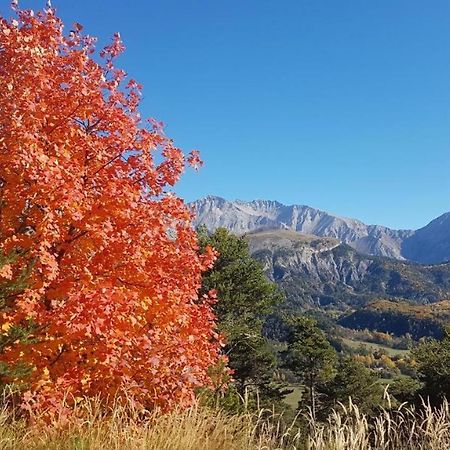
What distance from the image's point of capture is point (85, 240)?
38.0ft

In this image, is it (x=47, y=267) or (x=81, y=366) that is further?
(x=81, y=366)

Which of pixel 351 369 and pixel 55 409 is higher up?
pixel 55 409

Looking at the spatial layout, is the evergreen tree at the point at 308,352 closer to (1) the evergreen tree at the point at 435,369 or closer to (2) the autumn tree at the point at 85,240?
(1) the evergreen tree at the point at 435,369

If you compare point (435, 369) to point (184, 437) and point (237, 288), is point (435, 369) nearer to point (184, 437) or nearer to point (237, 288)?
point (237, 288)

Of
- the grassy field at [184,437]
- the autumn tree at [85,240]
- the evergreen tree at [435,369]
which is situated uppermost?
the autumn tree at [85,240]

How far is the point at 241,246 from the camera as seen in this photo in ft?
157

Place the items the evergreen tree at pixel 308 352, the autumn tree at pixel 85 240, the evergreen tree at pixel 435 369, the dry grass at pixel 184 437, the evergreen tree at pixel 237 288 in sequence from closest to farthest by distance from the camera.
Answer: the dry grass at pixel 184 437 → the autumn tree at pixel 85 240 → the evergreen tree at pixel 237 288 → the evergreen tree at pixel 435 369 → the evergreen tree at pixel 308 352

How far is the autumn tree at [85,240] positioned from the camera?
33.5 feet

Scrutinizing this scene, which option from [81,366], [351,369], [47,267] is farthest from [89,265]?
[351,369]

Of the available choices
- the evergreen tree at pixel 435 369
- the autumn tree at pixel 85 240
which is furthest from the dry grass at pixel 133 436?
the evergreen tree at pixel 435 369

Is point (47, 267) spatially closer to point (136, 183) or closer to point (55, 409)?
point (55, 409)

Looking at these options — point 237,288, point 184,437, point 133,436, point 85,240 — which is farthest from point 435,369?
point 133,436

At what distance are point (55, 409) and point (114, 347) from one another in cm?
177

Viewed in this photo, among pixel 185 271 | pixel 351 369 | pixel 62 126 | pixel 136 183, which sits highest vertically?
pixel 62 126
